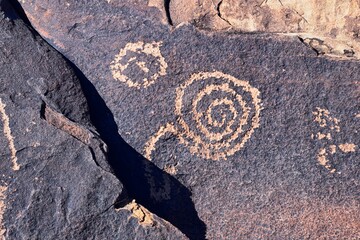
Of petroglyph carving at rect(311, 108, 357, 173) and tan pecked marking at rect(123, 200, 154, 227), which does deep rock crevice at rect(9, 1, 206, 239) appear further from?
petroglyph carving at rect(311, 108, 357, 173)

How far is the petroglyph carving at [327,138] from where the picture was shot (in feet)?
5.09

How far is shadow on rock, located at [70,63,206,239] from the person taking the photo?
62.6 inches

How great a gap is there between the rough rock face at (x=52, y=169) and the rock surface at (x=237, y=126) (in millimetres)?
125

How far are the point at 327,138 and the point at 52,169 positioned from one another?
2.44 feet

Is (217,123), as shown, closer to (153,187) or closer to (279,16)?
(153,187)

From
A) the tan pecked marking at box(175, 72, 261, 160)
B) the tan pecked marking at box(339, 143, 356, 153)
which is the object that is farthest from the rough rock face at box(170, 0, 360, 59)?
the tan pecked marking at box(339, 143, 356, 153)

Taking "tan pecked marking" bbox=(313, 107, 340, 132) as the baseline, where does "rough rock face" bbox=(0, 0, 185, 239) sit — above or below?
above

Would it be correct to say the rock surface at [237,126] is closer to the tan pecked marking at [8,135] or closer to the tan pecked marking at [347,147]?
the tan pecked marking at [347,147]

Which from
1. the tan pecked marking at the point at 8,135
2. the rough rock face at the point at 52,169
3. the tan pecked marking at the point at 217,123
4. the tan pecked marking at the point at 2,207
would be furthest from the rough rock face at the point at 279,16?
the tan pecked marking at the point at 2,207

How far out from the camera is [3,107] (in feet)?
4.91

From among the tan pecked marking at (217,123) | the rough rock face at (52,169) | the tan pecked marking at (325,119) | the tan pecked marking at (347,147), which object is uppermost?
the rough rock face at (52,169)

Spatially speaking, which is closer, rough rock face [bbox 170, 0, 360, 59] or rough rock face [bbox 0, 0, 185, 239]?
rough rock face [bbox 0, 0, 185, 239]

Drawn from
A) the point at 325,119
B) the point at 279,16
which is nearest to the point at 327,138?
the point at 325,119

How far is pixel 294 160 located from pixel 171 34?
0.50 meters
